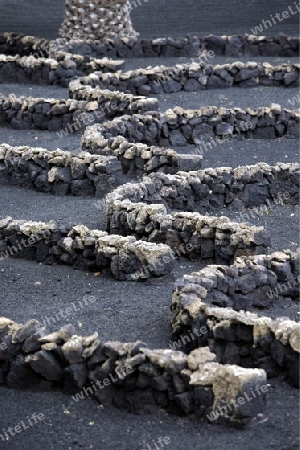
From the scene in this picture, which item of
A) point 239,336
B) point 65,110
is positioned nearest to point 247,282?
point 239,336

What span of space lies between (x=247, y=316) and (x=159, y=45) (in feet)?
59.7

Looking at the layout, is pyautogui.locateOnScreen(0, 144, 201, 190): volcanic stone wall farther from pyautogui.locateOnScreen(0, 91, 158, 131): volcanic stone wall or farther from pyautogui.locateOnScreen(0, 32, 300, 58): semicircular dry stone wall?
pyautogui.locateOnScreen(0, 32, 300, 58): semicircular dry stone wall

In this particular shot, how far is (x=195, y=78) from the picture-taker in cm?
2667

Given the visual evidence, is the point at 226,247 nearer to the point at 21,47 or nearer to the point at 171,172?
the point at 171,172

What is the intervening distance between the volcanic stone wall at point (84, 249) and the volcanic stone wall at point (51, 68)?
11053 millimetres

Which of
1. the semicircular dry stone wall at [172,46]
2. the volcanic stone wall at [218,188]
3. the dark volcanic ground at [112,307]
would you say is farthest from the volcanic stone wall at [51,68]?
the volcanic stone wall at [218,188]

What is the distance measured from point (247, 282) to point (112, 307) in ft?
5.69

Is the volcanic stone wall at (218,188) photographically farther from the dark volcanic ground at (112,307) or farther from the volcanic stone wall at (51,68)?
the volcanic stone wall at (51,68)

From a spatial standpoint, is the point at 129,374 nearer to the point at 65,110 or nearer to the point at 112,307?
the point at 112,307

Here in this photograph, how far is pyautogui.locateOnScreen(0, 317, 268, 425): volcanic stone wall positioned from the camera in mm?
11352

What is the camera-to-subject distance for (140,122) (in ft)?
72.9

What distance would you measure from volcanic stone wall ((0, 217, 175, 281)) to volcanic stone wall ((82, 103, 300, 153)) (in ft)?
19.0

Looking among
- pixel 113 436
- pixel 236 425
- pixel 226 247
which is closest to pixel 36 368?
pixel 113 436

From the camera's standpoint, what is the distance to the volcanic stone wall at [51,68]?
27562 mm
